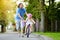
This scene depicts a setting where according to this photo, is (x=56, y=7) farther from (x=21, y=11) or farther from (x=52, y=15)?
(x=21, y=11)

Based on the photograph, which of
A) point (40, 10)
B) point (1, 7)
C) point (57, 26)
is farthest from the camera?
point (1, 7)

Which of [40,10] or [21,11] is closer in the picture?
[21,11]

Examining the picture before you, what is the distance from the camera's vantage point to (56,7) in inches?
1186

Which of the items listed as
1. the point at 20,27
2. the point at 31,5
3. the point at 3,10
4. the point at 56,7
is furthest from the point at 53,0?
the point at 3,10

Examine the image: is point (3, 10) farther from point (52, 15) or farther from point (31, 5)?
point (52, 15)

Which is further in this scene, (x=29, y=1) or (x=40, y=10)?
(x=29, y=1)

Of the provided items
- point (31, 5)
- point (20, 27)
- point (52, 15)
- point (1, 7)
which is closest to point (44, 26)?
point (52, 15)

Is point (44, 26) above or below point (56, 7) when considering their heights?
below

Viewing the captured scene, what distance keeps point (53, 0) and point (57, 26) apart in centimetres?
317

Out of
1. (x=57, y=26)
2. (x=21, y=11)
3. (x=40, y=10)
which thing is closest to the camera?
(x=21, y=11)

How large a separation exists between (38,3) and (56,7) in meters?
2.40

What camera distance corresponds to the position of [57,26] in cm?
3094

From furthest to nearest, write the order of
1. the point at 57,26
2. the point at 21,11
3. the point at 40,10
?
the point at 57,26 → the point at 40,10 → the point at 21,11

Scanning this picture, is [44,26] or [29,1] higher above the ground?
[29,1]
